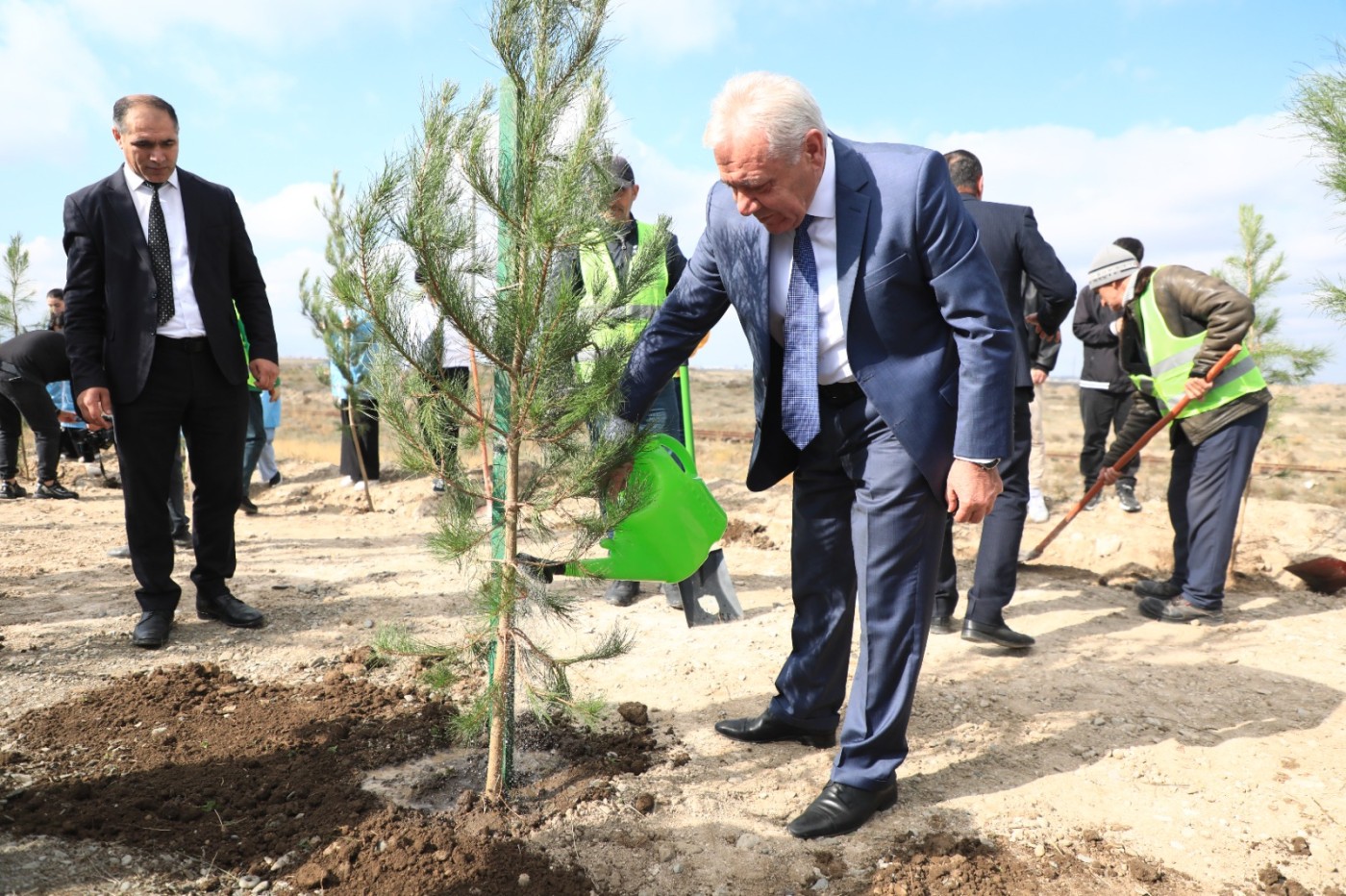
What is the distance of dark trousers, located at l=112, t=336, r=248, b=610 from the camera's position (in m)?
3.67

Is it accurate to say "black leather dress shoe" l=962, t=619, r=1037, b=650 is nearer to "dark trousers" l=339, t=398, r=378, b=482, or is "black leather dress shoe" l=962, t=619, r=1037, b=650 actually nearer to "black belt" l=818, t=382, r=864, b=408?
"black belt" l=818, t=382, r=864, b=408

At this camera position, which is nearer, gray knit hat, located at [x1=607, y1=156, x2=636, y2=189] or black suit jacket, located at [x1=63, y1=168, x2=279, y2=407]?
gray knit hat, located at [x1=607, y1=156, x2=636, y2=189]

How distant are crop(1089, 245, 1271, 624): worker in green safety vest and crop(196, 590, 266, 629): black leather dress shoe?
171 inches

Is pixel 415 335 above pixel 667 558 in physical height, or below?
above

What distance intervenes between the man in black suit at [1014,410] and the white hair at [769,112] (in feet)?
6.50

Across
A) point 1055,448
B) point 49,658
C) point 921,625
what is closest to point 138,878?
point 49,658

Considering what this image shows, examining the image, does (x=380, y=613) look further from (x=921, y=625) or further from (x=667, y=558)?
(x=921, y=625)

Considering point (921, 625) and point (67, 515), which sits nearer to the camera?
point (921, 625)

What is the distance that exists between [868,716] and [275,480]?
8076mm

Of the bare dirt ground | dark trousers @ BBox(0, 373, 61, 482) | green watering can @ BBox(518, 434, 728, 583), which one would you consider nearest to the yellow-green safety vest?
green watering can @ BBox(518, 434, 728, 583)

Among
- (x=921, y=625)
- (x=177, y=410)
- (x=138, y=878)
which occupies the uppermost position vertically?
(x=177, y=410)

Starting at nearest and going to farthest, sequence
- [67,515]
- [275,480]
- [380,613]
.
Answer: [380,613], [67,515], [275,480]

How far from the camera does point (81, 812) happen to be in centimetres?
243

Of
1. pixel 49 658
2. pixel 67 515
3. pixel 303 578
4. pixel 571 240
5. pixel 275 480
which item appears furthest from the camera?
pixel 275 480
